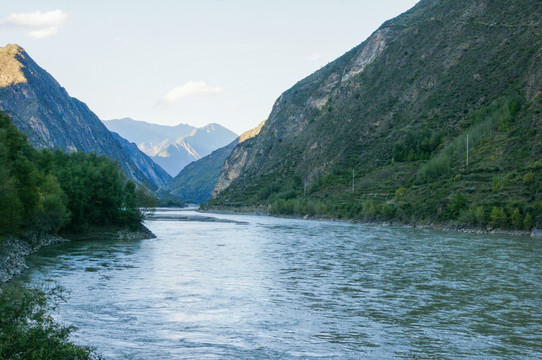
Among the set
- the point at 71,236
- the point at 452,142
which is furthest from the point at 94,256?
the point at 452,142

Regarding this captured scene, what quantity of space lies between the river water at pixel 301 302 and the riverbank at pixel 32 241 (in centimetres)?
130

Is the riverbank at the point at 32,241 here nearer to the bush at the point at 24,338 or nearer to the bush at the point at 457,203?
the bush at the point at 24,338

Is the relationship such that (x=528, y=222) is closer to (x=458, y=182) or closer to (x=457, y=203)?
(x=457, y=203)

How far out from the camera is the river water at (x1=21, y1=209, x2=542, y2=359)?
1764 centimetres

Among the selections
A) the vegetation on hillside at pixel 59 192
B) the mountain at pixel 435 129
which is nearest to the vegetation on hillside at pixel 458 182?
the mountain at pixel 435 129

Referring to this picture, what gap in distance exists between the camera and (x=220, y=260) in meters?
43.4

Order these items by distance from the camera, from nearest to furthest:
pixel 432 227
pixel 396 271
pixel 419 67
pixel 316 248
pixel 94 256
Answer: pixel 396 271
pixel 94 256
pixel 316 248
pixel 432 227
pixel 419 67

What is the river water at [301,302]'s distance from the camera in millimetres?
17641

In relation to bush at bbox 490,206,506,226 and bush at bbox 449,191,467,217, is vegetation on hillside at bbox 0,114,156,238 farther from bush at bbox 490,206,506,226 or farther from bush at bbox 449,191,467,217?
bush at bbox 490,206,506,226

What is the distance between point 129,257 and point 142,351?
28.1m

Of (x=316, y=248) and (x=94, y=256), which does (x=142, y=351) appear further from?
(x=316, y=248)

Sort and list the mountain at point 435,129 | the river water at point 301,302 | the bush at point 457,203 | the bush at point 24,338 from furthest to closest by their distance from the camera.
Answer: the mountain at point 435,129, the bush at point 457,203, the river water at point 301,302, the bush at point 24,338

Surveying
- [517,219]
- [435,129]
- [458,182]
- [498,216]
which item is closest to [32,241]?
[498,216]

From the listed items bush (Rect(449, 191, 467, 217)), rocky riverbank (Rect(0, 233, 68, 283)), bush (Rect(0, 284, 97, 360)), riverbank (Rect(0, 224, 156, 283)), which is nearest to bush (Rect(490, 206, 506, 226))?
bush (Rect(449, 191, 467, 217))
